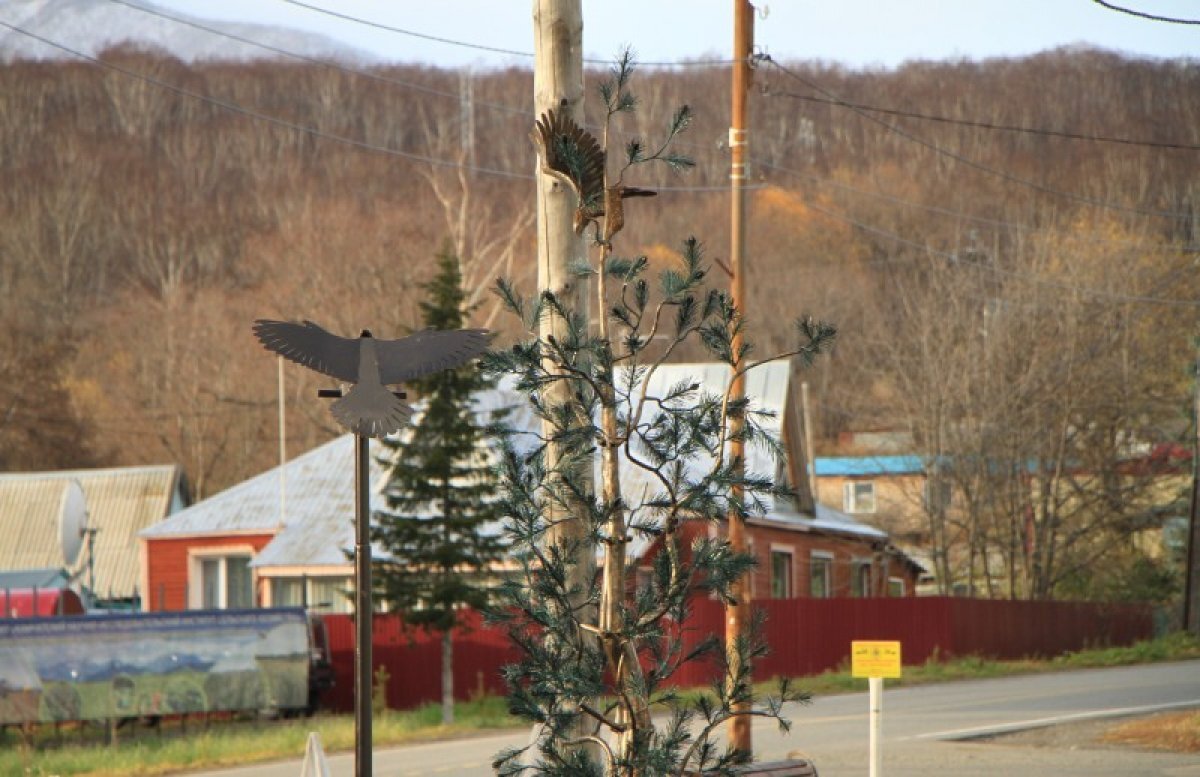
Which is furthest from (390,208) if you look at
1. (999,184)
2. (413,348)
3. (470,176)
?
(413,348)

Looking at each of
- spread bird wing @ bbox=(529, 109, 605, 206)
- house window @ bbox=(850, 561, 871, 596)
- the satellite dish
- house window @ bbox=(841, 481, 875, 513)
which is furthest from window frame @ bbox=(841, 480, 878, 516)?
spread bird wing @ bbox=(529, 109, 605, 206)

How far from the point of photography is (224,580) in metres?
37.8

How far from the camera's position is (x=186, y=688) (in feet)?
86.8

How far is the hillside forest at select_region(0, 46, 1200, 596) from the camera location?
151 ft

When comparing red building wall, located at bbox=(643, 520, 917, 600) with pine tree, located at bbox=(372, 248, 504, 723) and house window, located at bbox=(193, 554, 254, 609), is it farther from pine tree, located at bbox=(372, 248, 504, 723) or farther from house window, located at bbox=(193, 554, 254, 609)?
house window, located at bbox=(193, 554, 254, 609)

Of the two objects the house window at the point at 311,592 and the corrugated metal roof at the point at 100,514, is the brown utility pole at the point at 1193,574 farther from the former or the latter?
the corrugated metal roof at the point at 100,514


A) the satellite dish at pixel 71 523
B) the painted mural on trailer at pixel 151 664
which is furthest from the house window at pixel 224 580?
the painted mural on trailer at pixel 151 664

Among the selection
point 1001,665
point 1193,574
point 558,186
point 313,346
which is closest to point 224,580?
point 1001,665

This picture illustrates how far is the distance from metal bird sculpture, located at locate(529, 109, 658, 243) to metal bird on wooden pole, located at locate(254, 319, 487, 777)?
157 centimetres

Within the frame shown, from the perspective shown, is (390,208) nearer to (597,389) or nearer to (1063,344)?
(1063,344)

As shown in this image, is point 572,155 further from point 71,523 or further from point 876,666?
point 71,523

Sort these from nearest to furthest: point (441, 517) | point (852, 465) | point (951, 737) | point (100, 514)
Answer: point (951, 737) < point (441, 517) < point (100, 514) < point (852, 465)

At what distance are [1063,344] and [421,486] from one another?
923 inches

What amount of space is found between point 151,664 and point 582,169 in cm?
2021
